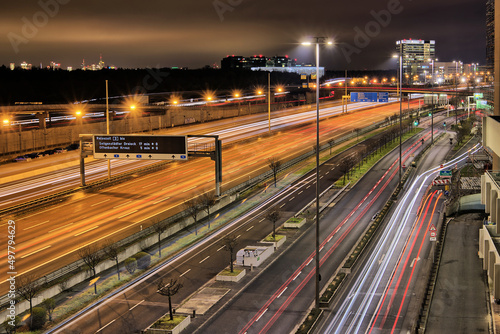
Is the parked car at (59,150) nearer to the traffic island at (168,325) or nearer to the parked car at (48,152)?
the parked car at (48,152)

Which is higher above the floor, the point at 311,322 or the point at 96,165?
the point at 96,165

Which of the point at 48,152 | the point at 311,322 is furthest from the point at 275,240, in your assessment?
the point at 48,152

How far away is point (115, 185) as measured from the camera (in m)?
50.2

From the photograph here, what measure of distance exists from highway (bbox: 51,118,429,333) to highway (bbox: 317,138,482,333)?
71.3 inches

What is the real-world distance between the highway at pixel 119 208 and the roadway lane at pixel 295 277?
33.1ft

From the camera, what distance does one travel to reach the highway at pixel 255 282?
24625 millimetres

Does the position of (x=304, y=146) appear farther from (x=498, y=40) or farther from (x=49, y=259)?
(x=49, y=259)

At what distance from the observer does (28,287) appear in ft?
81.8

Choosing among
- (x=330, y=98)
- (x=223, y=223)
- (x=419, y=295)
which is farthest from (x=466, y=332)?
(x=330, y=98)

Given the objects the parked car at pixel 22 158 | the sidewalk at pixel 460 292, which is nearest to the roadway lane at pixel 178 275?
the sidewalk at pixel 460 292

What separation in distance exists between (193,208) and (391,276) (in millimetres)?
14956

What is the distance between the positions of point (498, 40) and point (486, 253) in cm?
1866

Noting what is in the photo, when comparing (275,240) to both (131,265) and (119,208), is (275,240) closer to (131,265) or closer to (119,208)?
(131,265)

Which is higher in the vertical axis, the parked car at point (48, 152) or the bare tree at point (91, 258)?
the parked car at point (48, 152)
